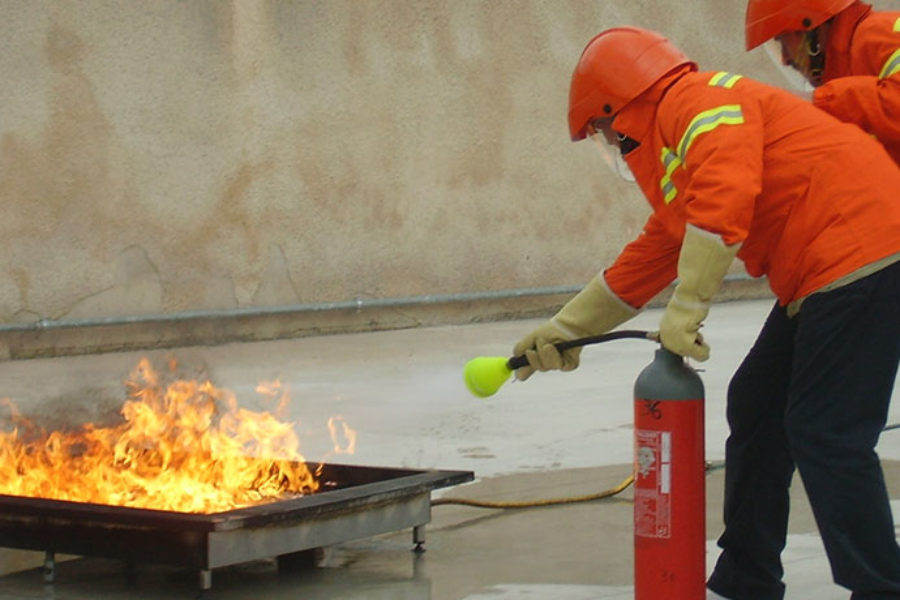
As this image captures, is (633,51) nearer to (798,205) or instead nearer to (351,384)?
(798,205)

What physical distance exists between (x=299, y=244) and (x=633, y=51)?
745 centimetres

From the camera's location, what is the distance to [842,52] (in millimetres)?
4215

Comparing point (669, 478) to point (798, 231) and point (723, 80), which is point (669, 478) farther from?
point (723, 80)

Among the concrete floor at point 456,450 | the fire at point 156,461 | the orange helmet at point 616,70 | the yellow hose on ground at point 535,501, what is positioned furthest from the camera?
the yellow hose on ground at point 535,501

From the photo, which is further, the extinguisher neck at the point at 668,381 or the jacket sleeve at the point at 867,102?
the jacket sleeve at the point at 867,102

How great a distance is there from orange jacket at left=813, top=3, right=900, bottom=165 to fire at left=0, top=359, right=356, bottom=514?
1987 millimetres

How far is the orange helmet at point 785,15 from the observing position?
13.5 ft

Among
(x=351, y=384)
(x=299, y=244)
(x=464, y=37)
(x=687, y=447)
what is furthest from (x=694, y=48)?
(x=687, y=447)

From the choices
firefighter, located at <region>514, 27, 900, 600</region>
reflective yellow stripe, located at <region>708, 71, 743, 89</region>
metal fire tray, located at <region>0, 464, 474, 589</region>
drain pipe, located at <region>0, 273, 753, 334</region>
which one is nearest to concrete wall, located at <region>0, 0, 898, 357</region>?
drain pipe, located at <region>0, 273, 753, 334</region>

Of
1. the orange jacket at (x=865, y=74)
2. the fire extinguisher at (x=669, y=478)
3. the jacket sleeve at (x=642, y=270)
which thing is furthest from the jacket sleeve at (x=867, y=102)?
the fire extinguisher at (x=669, y=478)

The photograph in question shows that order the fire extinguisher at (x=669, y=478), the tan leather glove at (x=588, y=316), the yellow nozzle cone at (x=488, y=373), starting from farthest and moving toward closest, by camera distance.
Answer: the tan leather glove at (x=588, y=316) → the yellow nozzle cone at (x=488, y=373) → the fire extinguisher at (x=669, y=478)

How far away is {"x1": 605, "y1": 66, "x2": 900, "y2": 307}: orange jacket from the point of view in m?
3.39

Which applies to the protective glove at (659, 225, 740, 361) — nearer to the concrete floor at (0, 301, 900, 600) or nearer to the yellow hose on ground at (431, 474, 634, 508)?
the concrete floor at (0, 301, 900, 600)

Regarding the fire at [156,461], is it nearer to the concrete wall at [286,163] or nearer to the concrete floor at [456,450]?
the concrete floor at [456,450]
